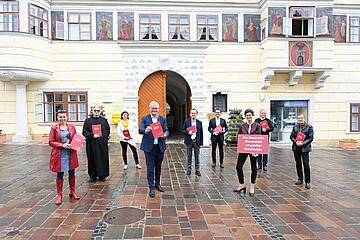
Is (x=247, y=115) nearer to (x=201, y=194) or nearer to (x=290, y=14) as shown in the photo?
(x=201, y=194)

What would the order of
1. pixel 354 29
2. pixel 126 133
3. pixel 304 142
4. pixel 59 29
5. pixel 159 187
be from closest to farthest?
pixel 159 187, pixel 304 142, pixel 126 133, pixel 59 29, pixel 354 29

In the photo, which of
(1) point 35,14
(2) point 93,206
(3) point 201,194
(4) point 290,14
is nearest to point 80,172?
(2) point 93,206

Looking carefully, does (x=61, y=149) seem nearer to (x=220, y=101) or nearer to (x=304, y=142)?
(x=304, y=142)

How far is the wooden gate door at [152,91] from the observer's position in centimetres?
1395

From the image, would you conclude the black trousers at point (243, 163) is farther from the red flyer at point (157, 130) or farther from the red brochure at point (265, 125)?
the red brochure at point (265, 125)

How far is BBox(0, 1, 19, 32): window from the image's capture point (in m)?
12.3

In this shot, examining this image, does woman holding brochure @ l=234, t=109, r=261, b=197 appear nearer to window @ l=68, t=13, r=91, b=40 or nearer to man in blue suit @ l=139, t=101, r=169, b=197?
man in blue suit @ l=139, t=101, r=169, b=197

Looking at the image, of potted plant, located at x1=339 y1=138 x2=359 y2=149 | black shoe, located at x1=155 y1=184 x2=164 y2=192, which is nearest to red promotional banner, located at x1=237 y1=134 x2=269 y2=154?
black shoe, located at x1=155 y1=184 x2=164 y2=192

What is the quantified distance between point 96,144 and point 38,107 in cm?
880

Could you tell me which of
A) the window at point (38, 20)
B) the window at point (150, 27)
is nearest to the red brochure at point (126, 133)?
the window at point (150, 27)

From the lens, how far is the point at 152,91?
46.0 ft

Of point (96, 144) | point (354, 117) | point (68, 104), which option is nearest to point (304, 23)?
point (354, 117)

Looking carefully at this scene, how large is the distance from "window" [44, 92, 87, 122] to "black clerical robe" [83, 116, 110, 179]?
7.90 meters

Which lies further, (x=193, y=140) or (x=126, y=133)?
(x=126, y=133)
